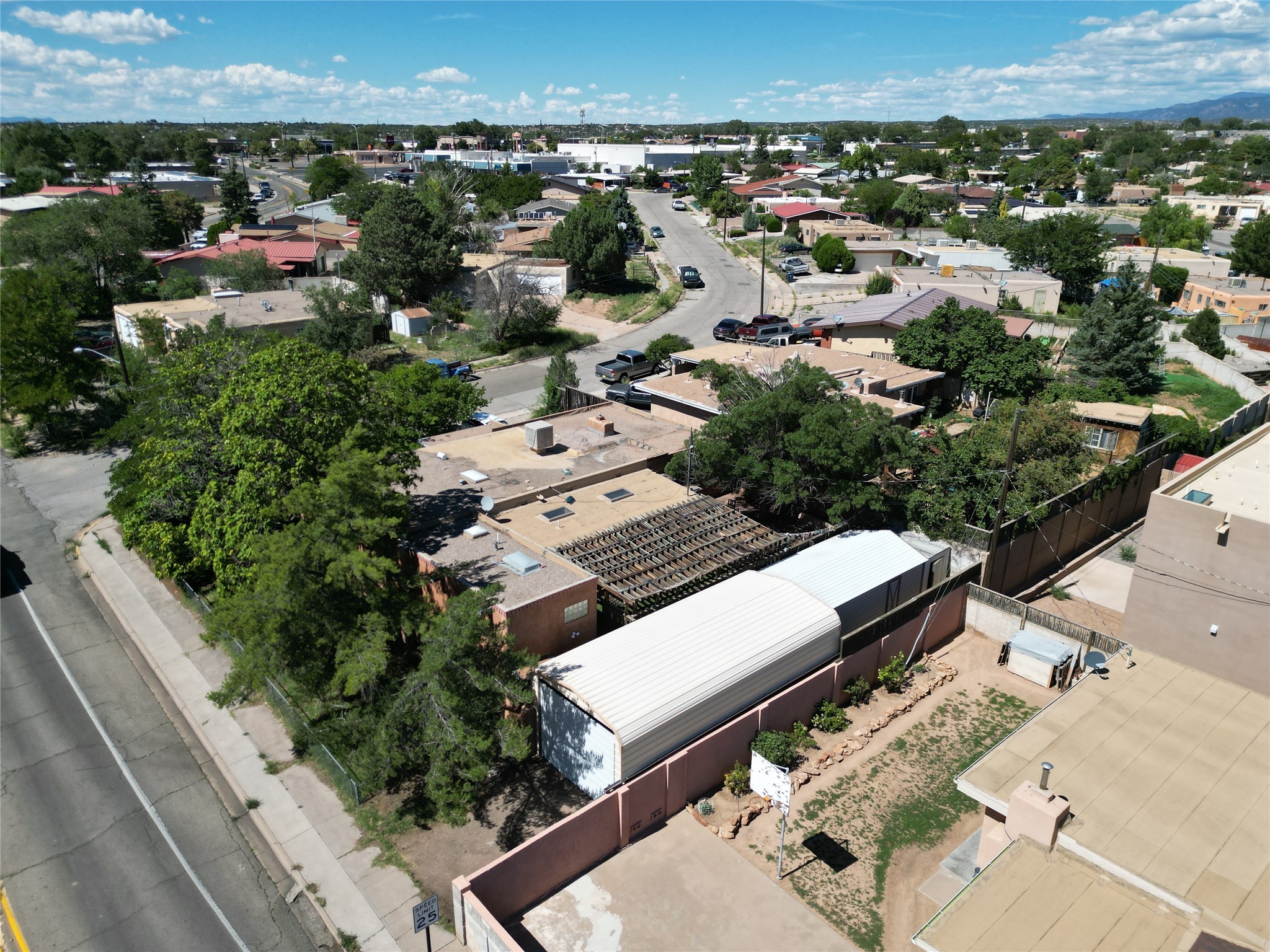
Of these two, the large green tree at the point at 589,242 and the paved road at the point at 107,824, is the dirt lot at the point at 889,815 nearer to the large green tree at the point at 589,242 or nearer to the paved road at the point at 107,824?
the paved road at the point at 107,824

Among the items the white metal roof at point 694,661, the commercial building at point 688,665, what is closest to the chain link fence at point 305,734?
the commercial building at point 688,665

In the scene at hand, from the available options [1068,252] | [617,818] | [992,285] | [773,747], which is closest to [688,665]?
[773,747]

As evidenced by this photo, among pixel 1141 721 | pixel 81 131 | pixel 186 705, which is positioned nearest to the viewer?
pixel 1141 721

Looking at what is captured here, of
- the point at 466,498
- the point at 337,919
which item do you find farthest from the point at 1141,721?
the point at 466,498

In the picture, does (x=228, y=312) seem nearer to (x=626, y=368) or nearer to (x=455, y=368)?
(x=455, y=368)

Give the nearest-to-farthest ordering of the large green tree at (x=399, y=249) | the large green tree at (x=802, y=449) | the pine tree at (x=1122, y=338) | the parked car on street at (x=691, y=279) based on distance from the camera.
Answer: the large green tree at (x=802, y=449)
the pine tree at (x=1122, y=338)
the large green tree at (x=399, y=249)
the parked car on street at (x=691, y=279)

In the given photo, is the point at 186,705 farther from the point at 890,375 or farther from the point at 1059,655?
the point at 890,375

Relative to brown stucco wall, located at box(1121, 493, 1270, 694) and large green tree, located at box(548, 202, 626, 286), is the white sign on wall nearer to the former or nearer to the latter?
brown stucco wall, located at box(1121, 493, 1270, 694)
